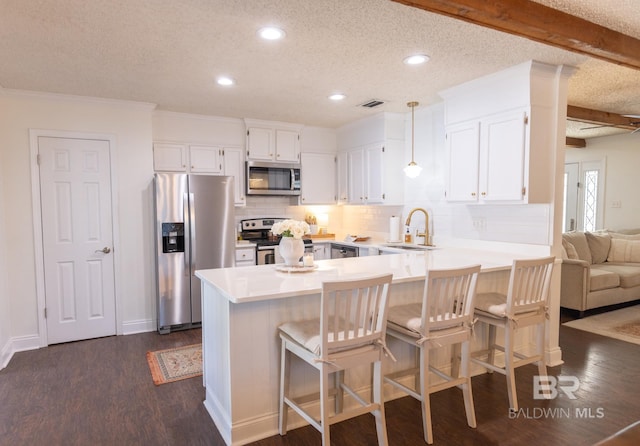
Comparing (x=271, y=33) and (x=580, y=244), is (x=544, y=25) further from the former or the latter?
(x=580, y=244)

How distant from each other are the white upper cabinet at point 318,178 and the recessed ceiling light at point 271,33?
2.88 m

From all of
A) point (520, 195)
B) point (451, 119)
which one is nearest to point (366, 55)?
point (451, 119)

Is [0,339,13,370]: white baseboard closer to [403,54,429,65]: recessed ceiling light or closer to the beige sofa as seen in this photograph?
[403,54,429,65]: recessed ceiling light

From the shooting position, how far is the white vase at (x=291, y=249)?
2.79 meters

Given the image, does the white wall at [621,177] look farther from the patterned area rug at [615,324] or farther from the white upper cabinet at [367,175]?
the white upper cabinet at [367,175]

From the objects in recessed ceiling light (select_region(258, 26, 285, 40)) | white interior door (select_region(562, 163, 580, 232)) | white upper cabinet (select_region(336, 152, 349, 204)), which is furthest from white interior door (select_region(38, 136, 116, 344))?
white interior door (select_region(562, 163, 580, 232))

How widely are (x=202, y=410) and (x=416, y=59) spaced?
292cm

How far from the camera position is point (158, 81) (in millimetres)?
3469

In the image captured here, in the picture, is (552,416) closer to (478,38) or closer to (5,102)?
(478,38)

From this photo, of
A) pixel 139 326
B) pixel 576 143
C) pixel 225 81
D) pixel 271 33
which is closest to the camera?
pixel 271 33

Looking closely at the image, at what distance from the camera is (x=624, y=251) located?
17.9ft

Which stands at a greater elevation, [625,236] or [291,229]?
[291,229]

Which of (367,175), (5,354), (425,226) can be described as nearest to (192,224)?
(5,354)
